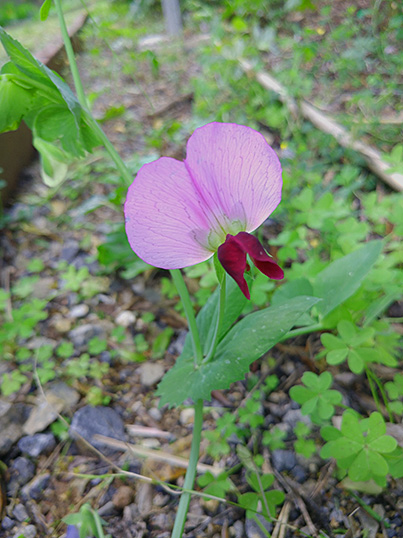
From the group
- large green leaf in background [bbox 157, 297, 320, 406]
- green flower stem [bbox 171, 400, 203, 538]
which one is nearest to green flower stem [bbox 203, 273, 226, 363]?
large green leaf in background [bbox 157, 297, 320, 406]

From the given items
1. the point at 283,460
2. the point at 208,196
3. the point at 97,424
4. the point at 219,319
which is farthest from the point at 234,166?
the point at 97,424

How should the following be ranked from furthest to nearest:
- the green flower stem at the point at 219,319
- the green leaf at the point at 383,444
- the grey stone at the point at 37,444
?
the grey stone at the point at 37,444 → the green leaf at the point at 383,444 → the green flower stem at the point at 219,319

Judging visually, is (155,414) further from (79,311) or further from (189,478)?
(79,311)

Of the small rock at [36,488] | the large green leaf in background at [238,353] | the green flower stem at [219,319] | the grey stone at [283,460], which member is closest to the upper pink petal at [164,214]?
the green flower stem at [219,319]

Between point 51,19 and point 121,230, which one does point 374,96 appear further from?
point 51,19

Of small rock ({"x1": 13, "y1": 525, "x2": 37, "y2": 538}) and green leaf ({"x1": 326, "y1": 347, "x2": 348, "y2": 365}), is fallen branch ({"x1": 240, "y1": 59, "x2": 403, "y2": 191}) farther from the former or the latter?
small rock ({"x1": 13, "y1": 525, "x2": 37, "y2": 538})

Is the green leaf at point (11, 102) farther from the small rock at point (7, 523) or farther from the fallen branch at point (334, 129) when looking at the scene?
the fallen branch at point (334, 129)

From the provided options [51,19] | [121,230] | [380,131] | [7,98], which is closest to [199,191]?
[7,98]
